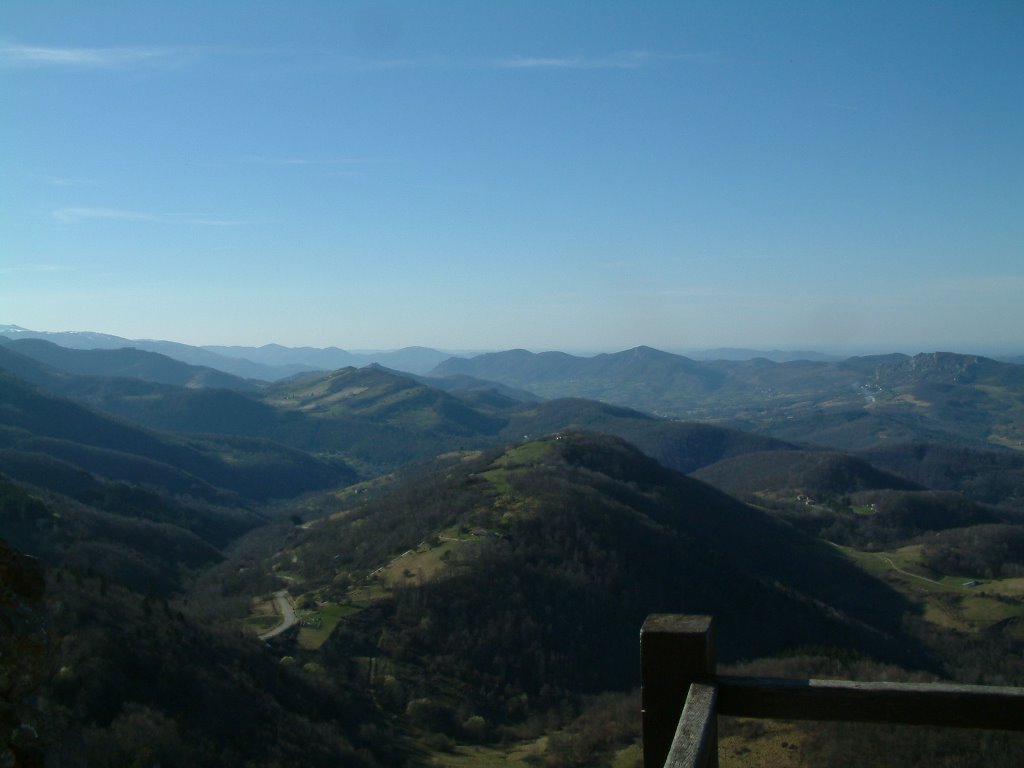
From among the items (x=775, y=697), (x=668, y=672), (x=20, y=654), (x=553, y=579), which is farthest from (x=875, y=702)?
(x=553, y=579)

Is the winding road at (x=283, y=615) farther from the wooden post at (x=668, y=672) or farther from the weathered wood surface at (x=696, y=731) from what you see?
the weathered wood surface at (x=696, y=731)

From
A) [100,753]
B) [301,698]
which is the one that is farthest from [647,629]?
[301,698]

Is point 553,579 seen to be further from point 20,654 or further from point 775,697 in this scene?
point 20,654

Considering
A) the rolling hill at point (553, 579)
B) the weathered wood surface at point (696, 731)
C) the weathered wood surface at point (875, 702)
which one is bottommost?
the rolling hill at point (553, 579)

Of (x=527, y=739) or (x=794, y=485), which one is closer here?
(x=527, y=739)

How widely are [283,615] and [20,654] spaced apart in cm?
5880

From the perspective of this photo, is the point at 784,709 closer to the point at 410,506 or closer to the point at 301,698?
the point at 301,698

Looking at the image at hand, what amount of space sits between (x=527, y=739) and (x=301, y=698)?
501 inches

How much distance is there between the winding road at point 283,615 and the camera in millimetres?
51787

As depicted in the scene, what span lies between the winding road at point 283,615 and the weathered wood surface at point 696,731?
2011 inches

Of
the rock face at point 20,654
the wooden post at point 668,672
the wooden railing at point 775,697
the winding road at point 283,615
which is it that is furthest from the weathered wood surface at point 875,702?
the winding road at point 283,615

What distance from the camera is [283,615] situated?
191 feet

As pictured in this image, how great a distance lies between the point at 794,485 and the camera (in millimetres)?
147625

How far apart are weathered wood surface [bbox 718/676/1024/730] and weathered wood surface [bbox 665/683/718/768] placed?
22 centimetres
